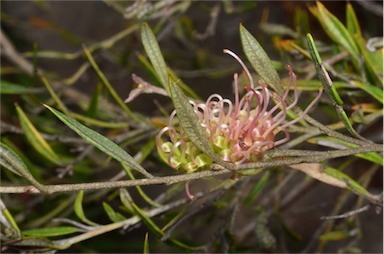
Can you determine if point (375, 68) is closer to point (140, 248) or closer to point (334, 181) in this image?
point (334, 181)

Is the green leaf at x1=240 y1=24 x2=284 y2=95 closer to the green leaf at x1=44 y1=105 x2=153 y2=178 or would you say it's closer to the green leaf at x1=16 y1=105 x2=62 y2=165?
the green leaf at x1=44 y1=105 x2=153 y2=178

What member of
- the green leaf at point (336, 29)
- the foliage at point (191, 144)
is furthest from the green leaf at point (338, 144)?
the green leaf at point (336, 29)

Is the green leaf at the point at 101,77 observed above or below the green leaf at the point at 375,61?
Answer: above

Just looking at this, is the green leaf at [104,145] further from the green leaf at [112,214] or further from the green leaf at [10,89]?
the green leaf at [10,89]

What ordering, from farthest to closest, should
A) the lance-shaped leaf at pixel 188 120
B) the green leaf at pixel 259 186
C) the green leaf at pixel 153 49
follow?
the green leaf at pixel 259 186 → the green leaf at pixel 153 49 → the lance-shaped leaf at pixel 188 120

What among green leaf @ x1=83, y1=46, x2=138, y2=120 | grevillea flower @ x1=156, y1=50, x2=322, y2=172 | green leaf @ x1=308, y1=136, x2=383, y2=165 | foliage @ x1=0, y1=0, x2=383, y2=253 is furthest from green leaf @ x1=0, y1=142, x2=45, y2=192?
green leaf @ x1=308, y1=136, x2=383, y2=165

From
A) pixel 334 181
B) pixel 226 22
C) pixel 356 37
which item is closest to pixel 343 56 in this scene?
pixel 356 37
